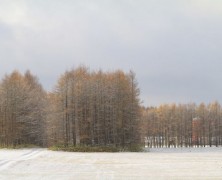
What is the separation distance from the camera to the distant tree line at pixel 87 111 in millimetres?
54375

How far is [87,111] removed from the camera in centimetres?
5522

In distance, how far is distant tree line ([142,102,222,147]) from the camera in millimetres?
93812

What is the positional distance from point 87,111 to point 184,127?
45.0 meters

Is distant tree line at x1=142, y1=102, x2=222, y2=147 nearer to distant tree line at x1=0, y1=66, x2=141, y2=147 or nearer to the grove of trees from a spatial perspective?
the grove of trees

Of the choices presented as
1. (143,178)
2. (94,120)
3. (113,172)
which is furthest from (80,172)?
(94,120)

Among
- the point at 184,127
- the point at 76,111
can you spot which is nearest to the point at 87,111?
the point at 76,111

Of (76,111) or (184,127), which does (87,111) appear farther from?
(184,127)

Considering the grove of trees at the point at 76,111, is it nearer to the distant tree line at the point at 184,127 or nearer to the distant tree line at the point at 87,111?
the distant tree line at the point at 87,111

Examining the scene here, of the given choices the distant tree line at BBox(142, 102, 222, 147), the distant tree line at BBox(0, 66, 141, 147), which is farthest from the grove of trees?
the distant tree line at BBox(142, 102, 222, 147)

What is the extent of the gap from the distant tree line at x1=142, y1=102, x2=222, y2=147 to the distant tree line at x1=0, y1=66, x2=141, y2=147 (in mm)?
37891

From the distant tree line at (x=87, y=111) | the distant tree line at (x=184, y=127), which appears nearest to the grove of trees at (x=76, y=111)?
the distant tree line at (x=87, y=111)

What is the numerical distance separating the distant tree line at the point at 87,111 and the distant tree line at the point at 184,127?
124 ft

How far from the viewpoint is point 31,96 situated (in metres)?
62.4

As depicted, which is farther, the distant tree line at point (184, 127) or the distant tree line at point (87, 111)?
the distant tree line at point (184, 127)
